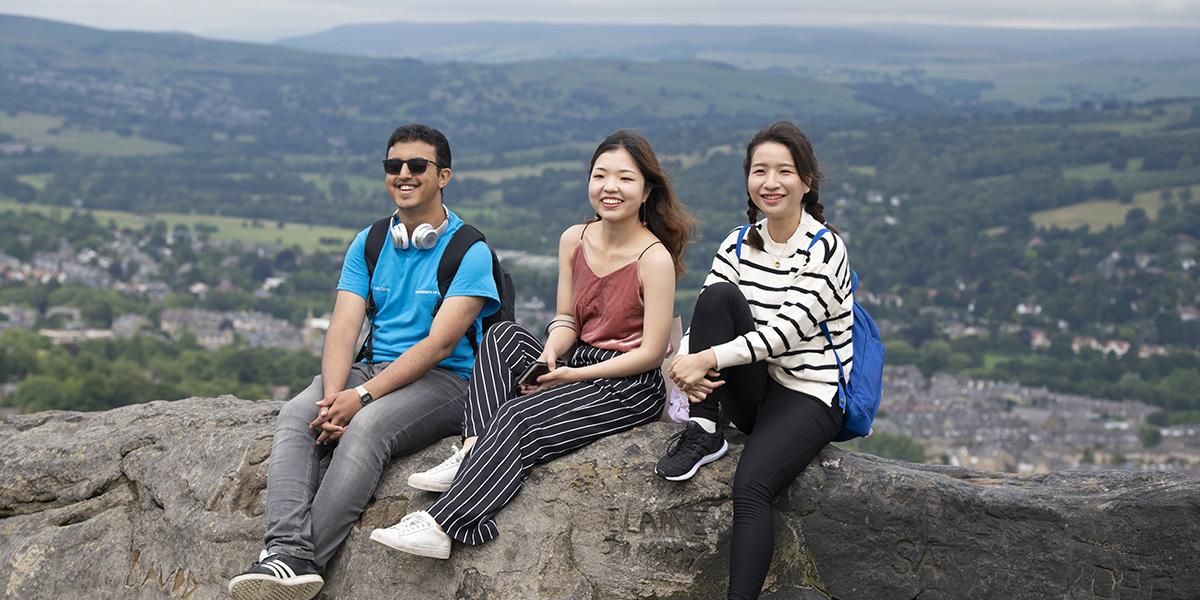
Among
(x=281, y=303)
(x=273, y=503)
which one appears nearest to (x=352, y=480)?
(x=273, y=503)

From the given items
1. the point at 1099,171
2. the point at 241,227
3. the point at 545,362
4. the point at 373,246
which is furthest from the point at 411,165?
the point at 1099,171

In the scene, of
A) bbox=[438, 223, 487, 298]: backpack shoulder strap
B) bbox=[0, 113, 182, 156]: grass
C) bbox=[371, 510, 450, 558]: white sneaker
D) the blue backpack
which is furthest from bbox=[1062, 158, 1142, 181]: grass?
bbox=[371, 510, 450, 558]: white sneaker

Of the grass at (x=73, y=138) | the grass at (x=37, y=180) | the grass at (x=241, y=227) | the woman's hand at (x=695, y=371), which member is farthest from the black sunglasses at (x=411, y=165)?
the grass at (x=73, y=138)

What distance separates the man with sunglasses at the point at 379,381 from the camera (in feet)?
22.2

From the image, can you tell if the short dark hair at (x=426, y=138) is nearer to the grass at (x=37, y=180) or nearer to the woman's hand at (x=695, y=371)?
the woman's hand at (x=695, y=371)

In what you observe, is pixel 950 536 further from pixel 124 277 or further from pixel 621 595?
pixel 124 277

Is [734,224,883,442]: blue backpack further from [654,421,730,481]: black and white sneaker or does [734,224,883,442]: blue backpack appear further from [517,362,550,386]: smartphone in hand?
[517,362,550,386]: smartphone in hand

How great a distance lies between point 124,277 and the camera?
9712 centimetres

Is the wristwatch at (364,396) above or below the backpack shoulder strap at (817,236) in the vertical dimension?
below

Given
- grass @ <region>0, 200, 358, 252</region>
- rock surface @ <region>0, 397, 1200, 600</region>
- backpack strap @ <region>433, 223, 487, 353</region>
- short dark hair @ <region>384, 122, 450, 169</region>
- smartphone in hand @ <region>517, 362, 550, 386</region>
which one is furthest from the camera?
grass @ <region>0, 200, 358, 252</region>

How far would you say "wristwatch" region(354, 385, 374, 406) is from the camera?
7156 millimetres

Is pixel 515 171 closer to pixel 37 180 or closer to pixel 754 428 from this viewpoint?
pixel 37 180

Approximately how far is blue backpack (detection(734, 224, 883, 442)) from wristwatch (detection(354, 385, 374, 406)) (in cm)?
222

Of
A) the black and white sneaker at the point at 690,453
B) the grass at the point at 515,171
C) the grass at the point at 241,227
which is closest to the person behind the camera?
the black and white sneaker at the point at 690,453
